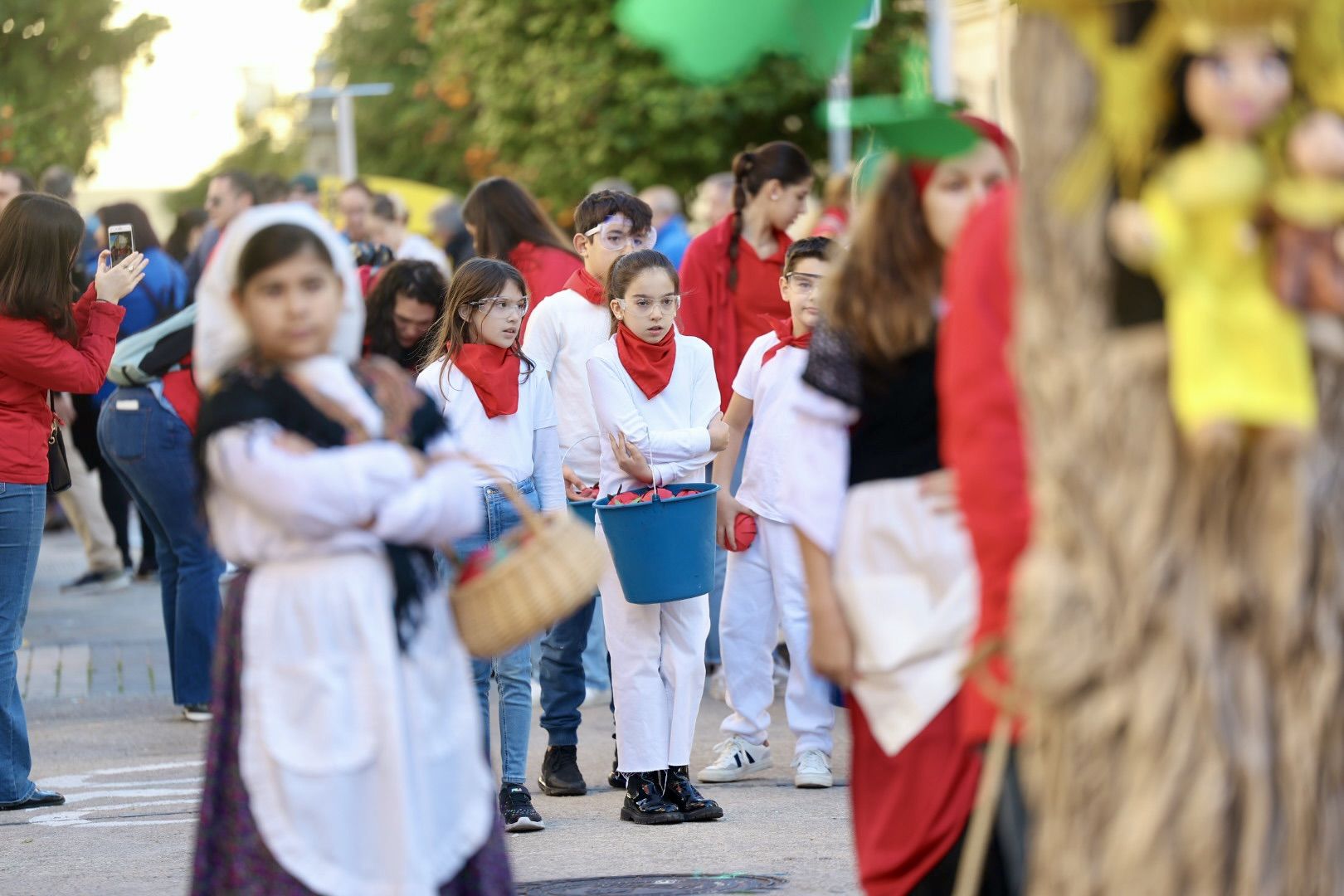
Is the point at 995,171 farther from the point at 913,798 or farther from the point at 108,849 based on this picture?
the point at 108,849

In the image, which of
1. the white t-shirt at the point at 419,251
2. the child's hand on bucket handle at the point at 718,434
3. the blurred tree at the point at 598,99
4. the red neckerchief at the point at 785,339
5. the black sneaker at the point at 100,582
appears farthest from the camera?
the blurred tree at the point at 598,99

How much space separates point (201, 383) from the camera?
3.94m

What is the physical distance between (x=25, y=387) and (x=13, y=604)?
2.55 ft

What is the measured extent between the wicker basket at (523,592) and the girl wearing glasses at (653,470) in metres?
2.49

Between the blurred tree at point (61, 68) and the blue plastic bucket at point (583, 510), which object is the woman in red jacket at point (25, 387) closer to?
the blue plastic bucket at point (583, 510)

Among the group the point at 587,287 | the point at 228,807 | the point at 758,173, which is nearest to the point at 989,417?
the point at 228,807

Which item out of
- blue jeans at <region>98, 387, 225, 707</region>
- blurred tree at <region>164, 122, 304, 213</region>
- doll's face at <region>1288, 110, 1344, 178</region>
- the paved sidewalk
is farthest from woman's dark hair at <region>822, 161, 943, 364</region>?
blurred tree at <region>164, 122, 304, 213</region>

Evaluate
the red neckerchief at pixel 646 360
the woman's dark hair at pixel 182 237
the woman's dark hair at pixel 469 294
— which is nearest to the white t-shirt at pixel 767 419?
the red neckerchief at pixel 646 360

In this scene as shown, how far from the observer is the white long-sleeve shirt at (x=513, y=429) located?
6449mm

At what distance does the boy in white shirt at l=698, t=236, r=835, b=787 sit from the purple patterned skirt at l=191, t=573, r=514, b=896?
313cm

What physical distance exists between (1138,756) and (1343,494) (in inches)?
18.9

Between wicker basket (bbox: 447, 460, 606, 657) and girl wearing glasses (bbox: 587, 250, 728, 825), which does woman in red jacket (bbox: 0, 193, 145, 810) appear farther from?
wicker basket (bbox: 447, 460, 606, 657)

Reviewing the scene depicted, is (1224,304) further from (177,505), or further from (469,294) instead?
(177,505)

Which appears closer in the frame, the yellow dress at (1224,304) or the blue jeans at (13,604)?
the yellow dress at (1224,304)
